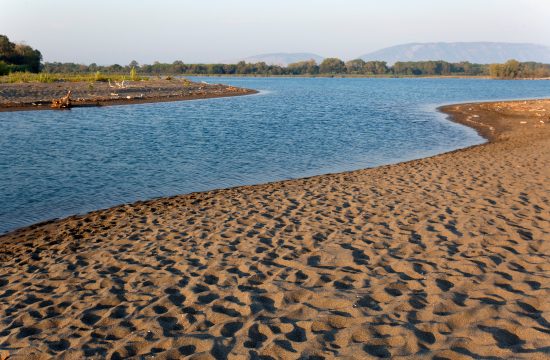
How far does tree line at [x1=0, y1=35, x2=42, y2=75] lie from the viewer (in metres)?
67.6

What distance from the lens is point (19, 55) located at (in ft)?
229

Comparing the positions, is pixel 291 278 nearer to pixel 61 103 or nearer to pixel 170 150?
pixel 170 150

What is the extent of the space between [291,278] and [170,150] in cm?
1420

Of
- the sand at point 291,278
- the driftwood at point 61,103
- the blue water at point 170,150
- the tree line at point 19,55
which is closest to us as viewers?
the sand at point 291,278

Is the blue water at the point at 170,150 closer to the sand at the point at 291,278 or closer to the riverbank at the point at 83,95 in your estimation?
the sand at the point at 291,278

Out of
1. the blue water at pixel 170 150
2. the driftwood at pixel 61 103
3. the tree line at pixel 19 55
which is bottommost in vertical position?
the blue water at pixel 170 150

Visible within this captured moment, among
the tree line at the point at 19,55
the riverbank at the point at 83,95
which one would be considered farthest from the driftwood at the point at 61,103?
the tree line at the point at 19,55

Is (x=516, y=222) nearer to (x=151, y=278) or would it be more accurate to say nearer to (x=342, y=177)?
(x=342, y=177)

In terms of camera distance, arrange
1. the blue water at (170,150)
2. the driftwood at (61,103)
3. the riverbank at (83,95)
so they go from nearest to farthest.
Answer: the blue water at (170,150) → the driftwood at (61,103) → the riverbank at (83,95)

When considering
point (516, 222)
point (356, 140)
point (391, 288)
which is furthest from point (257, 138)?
point (391, 288)

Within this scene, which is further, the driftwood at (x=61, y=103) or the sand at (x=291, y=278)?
the driftwood at (x=61, y=103)

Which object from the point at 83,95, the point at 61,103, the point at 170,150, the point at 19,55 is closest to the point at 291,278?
the point at 170,150

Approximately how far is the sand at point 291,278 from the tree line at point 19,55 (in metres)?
67.4

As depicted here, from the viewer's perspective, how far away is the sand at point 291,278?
4766mm
